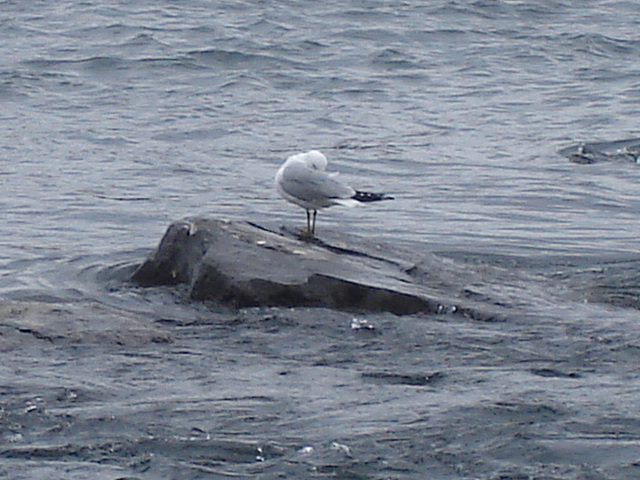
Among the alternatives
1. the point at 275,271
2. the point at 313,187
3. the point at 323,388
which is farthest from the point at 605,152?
the point at 323,388

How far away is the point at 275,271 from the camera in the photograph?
7.12 meters

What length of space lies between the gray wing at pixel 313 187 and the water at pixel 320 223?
0.94m

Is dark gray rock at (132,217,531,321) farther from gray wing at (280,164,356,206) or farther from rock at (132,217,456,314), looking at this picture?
gray wing at (280,164,356,206)

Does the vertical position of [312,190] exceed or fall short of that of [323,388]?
it exceeds it

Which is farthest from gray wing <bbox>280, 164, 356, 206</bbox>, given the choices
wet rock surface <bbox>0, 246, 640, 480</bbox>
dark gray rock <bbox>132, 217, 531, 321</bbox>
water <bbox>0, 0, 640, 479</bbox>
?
water <bbox>0, 0, 640, 479</bbox>

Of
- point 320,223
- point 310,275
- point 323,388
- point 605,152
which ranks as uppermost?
point 310,275

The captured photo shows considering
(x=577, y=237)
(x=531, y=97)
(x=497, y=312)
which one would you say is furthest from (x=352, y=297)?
(x=531, y=97)

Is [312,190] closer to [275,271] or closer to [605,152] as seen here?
Answer: [275,271]

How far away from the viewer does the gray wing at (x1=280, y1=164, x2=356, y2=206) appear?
25.9 ft

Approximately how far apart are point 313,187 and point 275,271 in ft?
3.03

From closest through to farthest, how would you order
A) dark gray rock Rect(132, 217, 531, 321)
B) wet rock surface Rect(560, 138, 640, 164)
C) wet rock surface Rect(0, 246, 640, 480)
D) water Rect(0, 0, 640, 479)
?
1. wet rock surface Rect(0, 246, 640, 480)
2. water Rect(0, 0, 640, 479)
3. dark gray rock Rect(132, 217, 531, 321)
4. wet rock surface Rect(560, 138, 640, 164)

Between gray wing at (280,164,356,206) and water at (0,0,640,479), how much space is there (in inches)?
36.9

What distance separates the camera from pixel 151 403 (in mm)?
5484

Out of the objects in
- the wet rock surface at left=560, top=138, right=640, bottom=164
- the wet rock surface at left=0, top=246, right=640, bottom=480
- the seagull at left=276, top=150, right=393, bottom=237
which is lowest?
the wet rock surface at left=560, top=138, right=640, bottom=164
